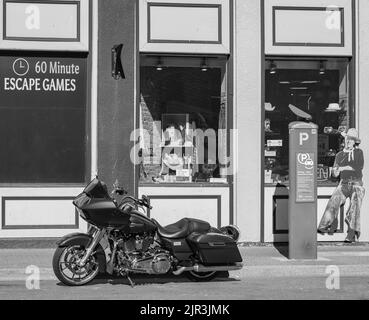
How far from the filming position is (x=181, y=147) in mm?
13031

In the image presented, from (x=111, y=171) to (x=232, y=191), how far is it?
2.20m

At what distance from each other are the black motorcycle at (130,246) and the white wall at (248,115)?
10.00 ft

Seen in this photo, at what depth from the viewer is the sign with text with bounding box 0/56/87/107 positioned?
40.4 ft

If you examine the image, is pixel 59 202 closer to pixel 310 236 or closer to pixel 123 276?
pixel 123 276

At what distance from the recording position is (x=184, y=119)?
42.6ft

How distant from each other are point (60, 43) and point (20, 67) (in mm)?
830

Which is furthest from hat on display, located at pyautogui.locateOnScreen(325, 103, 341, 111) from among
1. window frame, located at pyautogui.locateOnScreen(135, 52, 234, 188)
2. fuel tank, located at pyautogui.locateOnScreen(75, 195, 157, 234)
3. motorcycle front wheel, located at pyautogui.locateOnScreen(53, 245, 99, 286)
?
motorcycle front wheel, located at pyautogui.locateOnScreen(53, 245, 99, 286)

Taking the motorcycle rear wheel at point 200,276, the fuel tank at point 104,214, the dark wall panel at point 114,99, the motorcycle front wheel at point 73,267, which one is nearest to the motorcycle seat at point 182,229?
the fuel tank at point 104,214

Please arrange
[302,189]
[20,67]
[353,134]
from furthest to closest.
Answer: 1. [353,134]
2. [20,67]
3. [302,189]

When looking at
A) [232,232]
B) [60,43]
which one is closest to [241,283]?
[232,232]

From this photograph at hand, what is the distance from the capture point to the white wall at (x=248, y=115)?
12.6 metres

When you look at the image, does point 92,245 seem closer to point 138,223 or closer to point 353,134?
point 138,223

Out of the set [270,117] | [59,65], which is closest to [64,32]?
[59,65]

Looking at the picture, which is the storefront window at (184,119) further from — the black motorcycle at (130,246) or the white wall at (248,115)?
the black motorcycle at (130,246)
